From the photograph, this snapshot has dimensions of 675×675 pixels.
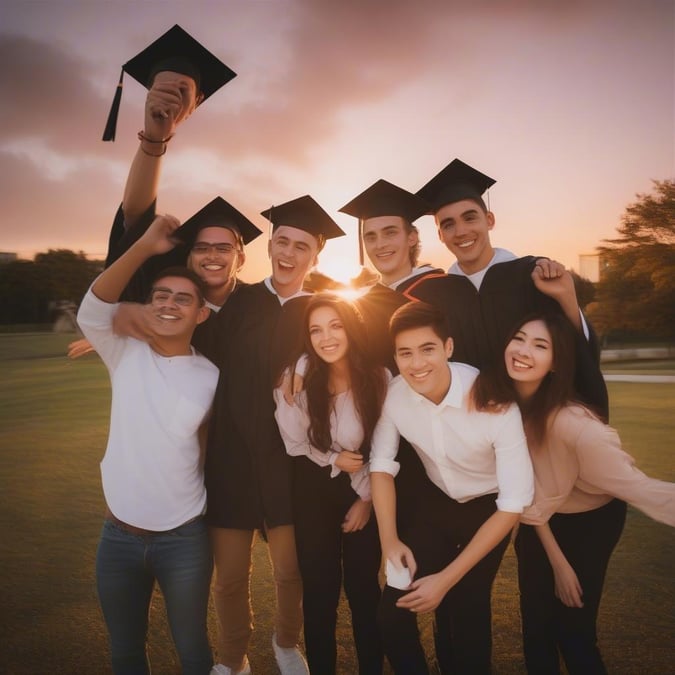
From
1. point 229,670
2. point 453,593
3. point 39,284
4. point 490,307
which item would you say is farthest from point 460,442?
point 39,284

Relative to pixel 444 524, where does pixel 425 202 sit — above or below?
above

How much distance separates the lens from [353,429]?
2.58 m

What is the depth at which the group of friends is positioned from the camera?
2.35 m

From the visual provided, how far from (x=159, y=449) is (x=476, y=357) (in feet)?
5.67

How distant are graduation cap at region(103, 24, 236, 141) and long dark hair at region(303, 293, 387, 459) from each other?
1.65m

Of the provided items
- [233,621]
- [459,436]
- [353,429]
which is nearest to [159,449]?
[353,429]

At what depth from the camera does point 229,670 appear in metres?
2.77

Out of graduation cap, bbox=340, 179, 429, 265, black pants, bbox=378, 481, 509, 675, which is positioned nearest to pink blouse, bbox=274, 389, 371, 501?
black pants, bbox=378, 481, 509, 675

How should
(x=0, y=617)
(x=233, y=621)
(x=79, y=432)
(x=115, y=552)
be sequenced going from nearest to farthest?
(x=115, y=552), (x=233, y=621), (x=0, y=617), (x=79, y=432)

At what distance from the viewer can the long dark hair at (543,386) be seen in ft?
7.80

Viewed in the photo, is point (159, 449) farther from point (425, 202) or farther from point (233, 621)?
point (425, 202)

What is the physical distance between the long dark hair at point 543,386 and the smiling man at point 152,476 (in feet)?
4.38

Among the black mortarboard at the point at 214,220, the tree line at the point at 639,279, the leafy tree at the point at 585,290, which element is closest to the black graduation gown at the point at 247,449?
the black mortarboard at the point at 214,220

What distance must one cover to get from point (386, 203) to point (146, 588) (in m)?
2.60
